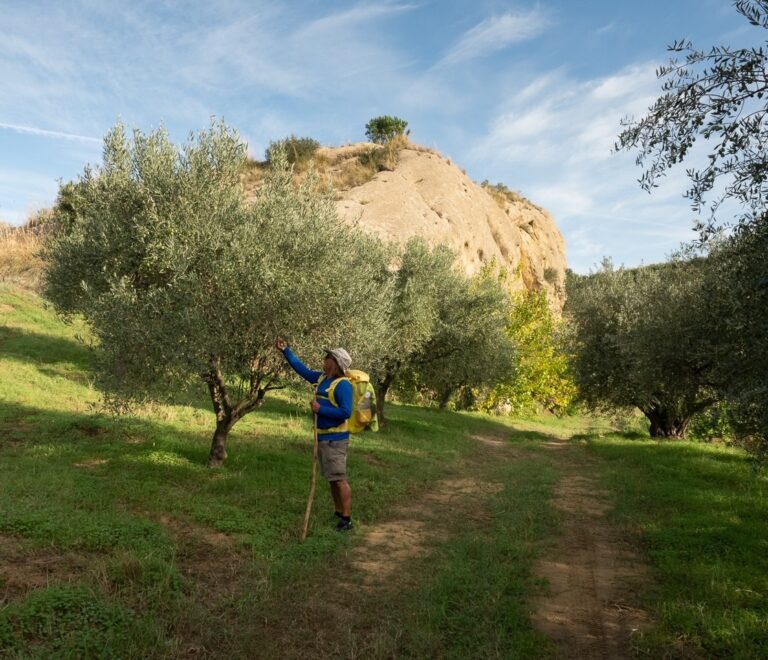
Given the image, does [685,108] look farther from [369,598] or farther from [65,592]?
[65,592]

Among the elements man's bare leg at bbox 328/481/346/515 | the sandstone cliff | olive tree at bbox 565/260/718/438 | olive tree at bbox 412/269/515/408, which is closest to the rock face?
the sandstone cliff

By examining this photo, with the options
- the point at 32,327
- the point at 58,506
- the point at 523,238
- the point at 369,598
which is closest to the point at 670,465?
the point at 369,598

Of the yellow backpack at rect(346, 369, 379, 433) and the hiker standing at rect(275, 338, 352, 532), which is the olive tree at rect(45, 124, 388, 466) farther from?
the yellow backpack at rect(346, 369, 379, 433)

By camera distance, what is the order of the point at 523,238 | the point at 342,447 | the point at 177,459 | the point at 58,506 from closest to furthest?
1. the point at 58,506
2. the point at 342,447
3. the point at 177,459
4. the point at 523,238

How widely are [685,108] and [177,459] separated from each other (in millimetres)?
12373

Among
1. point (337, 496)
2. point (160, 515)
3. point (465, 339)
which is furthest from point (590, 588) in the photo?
point (465, 339)

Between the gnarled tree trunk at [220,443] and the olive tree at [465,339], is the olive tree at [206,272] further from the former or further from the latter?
the olive tree at [465,339]

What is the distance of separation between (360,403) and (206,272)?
416 centimetres

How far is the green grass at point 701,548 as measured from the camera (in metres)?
5.86

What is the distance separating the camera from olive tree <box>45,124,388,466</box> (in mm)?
10219

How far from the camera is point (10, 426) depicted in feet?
46.7

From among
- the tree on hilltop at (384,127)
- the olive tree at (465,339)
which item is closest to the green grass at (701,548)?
the olive tree at (465,339)

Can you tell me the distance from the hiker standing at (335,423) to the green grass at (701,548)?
5.08 m

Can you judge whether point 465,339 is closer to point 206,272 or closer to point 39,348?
point 206,272
